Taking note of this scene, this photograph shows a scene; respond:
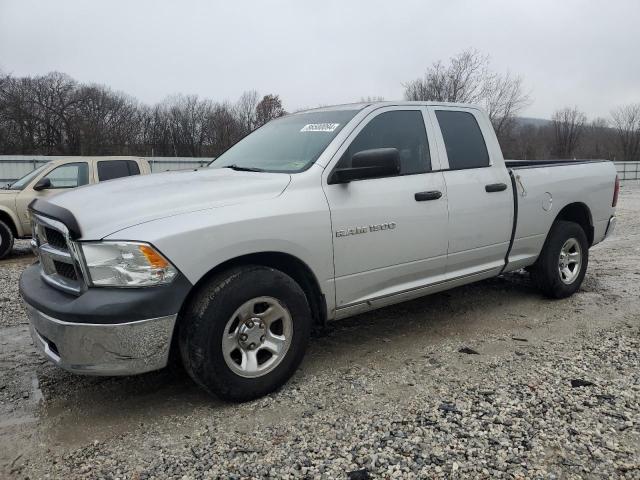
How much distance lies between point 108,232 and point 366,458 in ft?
5.84

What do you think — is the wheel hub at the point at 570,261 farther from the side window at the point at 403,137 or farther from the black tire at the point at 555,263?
the side window at the point at 403,137

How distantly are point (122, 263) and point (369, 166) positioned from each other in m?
1.62

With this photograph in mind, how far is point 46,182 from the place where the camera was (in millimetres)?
9141

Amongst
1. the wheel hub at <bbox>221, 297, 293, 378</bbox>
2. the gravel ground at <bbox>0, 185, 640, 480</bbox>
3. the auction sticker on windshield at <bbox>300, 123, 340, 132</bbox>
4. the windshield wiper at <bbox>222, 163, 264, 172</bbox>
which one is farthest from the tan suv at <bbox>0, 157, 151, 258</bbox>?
the wheel hub at <bbox>221, 297, 293, 378</bbox>

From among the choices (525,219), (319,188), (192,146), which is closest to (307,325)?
(319,188)

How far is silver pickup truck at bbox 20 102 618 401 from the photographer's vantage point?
2764mm

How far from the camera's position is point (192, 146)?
49656 millimetres

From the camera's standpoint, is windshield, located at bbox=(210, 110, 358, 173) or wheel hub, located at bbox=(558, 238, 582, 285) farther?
wheel hub, located at bbox=(558, 238, 582, 285)

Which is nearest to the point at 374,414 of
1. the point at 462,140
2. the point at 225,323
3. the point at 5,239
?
the point at 225,323

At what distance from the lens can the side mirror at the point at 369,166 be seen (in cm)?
335

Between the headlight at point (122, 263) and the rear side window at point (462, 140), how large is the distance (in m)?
2.55

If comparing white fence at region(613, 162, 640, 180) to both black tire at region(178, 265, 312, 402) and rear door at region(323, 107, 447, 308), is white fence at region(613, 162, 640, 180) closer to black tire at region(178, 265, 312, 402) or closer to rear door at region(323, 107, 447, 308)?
rear door at region(323, 107, 447, 308)

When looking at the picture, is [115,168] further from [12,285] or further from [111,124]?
[111,124]

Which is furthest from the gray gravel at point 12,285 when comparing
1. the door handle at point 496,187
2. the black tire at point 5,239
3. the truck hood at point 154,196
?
the door handle at point 496,187
